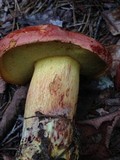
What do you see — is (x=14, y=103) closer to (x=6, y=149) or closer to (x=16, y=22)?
(x=6, y=149)

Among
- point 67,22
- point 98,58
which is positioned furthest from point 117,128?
point 67,22

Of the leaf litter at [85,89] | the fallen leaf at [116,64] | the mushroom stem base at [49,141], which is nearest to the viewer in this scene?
the mushroom stem base at [49,141]

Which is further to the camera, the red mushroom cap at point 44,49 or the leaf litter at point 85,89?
the leaf litter at point 85,89

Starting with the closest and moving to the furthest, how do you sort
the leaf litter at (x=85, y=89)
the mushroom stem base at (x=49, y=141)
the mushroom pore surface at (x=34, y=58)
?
1. the mushroom stem base at (x=49, y=141)
2. the mushroom pore surface at (x=34, y=58)
3. the leaf litter at (x=85, y=89)

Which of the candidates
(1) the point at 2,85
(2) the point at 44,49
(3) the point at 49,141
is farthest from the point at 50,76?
(1) the point at 2,85

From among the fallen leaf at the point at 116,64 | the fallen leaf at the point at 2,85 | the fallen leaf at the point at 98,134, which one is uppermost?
the fallen leaf at the point at 116,64

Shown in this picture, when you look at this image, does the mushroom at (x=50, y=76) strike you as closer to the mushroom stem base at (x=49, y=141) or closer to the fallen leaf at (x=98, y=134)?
the mushroom stem base at (x=49, y=141)

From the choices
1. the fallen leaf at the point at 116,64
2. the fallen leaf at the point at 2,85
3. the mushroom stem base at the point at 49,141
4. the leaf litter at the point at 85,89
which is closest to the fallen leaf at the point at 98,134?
the leaf litter at the point at 85,89

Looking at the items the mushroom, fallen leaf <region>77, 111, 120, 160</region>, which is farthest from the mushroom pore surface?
fallen leaf <region>77, 111, 120, 160</region>
